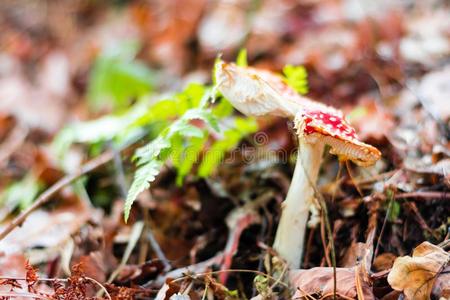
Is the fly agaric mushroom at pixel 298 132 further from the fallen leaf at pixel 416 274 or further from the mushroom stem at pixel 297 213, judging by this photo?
the fallen leaf at pixel 416 274

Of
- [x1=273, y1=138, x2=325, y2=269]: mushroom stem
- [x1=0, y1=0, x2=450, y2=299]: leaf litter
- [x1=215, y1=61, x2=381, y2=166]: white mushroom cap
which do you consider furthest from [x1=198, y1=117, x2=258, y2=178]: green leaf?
Result: [x1=273, y1=138, x2=325, y2=269]: mushroom stem

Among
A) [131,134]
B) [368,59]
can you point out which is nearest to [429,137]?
[368,59]

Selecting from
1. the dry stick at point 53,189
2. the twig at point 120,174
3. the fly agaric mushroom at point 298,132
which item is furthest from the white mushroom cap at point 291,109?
the dry stick at point 53,189

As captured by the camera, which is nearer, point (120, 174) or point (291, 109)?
point (291, 109)

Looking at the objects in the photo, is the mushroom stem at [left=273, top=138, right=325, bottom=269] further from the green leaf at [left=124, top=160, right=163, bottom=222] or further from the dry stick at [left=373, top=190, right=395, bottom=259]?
the green leaf at [left=124, top=160, right=163, bottom=222]

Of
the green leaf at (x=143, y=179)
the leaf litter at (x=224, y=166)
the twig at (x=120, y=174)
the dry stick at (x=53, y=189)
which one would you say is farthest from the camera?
the twig at (x=120, y=174)

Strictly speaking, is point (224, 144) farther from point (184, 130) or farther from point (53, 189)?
point (53, 189)

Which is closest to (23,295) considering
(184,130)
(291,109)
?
(184,130)
